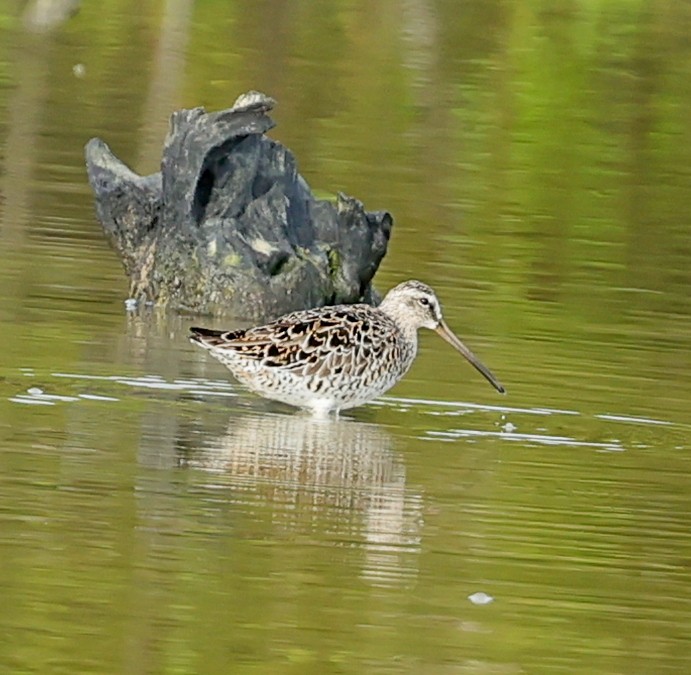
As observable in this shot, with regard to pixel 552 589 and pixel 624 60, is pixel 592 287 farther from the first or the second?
pixel 624 60

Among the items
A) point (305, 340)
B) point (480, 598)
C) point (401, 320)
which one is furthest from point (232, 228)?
point (480, 598)

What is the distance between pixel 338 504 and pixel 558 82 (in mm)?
21540

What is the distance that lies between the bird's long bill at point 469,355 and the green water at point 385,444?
90 mm

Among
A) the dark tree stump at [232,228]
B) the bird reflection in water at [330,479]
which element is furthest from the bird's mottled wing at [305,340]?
the dark tree stump at [232,228]

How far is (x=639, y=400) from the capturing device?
42.9ft

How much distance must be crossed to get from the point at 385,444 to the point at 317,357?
876 millimetres

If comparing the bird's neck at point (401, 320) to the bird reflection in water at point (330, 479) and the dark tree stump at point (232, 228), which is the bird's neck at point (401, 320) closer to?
the bird reflection in water at point (330, 479)

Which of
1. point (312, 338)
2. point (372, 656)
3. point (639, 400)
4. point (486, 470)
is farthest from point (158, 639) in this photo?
point (639, 400)

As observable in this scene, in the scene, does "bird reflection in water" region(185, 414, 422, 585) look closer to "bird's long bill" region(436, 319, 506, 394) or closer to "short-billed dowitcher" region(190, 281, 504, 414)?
"short-billed dowitcher" region(190, 281, 504, 414)

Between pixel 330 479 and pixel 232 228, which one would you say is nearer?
pixel 330 479

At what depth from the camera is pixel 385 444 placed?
11.6 meters

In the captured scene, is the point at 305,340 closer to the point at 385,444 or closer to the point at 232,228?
the point at 385,444

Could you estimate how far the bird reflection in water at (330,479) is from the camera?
9546 millimetres

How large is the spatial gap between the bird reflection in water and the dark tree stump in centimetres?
324
